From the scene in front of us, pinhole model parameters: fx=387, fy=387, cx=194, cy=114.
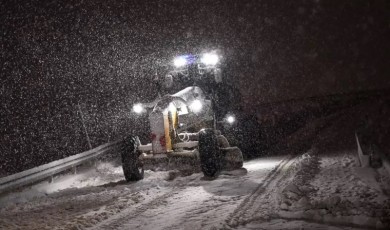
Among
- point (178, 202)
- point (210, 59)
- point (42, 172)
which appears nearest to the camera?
point (178, 202)

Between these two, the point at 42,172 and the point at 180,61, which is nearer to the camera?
the point at 42,172

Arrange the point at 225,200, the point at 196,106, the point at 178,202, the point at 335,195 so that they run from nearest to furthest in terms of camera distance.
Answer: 1. the point at 335,195
2. the point at 225,200
3. the point at 178,202
4. the point at 196,106

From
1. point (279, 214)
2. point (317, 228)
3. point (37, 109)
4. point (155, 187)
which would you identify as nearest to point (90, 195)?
point (155, 187)

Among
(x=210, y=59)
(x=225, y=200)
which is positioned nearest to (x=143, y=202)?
(x=225, y=200)

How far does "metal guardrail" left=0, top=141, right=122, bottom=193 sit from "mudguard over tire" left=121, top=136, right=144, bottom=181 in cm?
162

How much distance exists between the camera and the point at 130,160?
33.9ft

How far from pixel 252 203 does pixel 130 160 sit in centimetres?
430

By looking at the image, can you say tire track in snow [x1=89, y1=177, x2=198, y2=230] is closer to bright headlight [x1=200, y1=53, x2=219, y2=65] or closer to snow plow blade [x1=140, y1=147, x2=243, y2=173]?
snow plow blade [x1=140, y1=147, x2=243, y2=173]

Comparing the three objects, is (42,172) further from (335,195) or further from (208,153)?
(335,195)

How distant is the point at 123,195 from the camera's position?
28.4ft

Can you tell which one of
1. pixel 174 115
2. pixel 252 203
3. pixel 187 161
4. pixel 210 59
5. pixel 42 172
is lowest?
pixel 252 203

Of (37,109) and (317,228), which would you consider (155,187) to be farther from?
(37,109)

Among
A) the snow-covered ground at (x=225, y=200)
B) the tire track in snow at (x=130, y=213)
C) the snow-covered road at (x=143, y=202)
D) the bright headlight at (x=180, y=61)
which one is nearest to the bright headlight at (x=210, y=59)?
the bright headlight at (x=180, y=61)

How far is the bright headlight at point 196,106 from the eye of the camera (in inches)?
436
